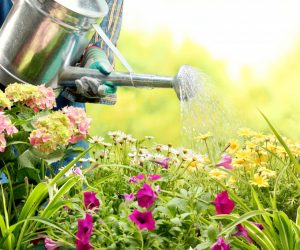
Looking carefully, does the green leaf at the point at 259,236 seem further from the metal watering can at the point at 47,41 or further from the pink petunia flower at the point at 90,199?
the metal watering can at the point at 47,41

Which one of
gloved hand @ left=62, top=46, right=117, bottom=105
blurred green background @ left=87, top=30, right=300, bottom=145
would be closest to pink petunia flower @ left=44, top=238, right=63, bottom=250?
gloved hand @ left=62, top=46, right=117, bottom=105

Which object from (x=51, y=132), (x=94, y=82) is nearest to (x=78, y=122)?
(x=51, y=132)

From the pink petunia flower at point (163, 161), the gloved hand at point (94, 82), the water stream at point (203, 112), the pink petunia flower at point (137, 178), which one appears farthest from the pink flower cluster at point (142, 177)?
the gloved hand at point (94, 82)

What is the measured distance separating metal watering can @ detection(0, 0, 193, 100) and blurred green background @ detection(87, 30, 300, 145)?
3.97ft

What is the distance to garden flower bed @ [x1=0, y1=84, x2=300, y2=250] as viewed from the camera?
4.13 feet

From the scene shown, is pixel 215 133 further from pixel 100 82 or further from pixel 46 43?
pixel 46 43

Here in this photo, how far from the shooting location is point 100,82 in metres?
1.99

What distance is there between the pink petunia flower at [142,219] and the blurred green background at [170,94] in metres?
1.94

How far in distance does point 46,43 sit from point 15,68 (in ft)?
0.36

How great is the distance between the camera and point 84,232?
1233 millimetres

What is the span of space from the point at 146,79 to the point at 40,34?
1.07 feet

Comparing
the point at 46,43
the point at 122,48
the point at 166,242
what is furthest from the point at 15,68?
the point at 122,48

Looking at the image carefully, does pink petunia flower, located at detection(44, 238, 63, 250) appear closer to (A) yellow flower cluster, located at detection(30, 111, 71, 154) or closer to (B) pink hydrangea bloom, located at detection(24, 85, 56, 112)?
(A) yellow flower cluster, located at detection(30, 111, 71, 154)

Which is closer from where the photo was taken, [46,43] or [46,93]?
[46,93]
